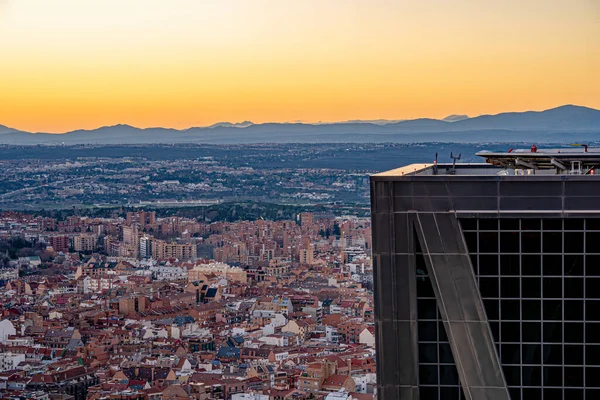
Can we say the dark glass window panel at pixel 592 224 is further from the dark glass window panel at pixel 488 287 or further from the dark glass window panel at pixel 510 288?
the dark glass window panel at pixel 488 287

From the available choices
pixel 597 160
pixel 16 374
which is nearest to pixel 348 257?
pixel 16 374

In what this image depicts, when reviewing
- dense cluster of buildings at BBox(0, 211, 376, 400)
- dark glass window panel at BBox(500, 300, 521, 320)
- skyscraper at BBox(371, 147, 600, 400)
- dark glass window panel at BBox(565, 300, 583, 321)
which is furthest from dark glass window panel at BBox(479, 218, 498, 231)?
dense cluster of buildings at BBox(0, 211, 376, 400)

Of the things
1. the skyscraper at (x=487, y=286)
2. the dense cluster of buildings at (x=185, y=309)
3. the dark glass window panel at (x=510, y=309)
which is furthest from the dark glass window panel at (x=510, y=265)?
the dense cluster of buildings at (x=185, y=309)

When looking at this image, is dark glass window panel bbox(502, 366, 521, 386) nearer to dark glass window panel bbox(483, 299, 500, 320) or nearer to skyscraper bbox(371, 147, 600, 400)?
skyscraper bbox(371, 147, 600, 400)

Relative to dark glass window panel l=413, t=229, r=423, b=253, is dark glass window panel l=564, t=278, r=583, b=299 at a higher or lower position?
lower

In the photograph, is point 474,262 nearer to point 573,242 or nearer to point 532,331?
point 532,331

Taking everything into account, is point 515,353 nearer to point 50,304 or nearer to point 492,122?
point 50,304
